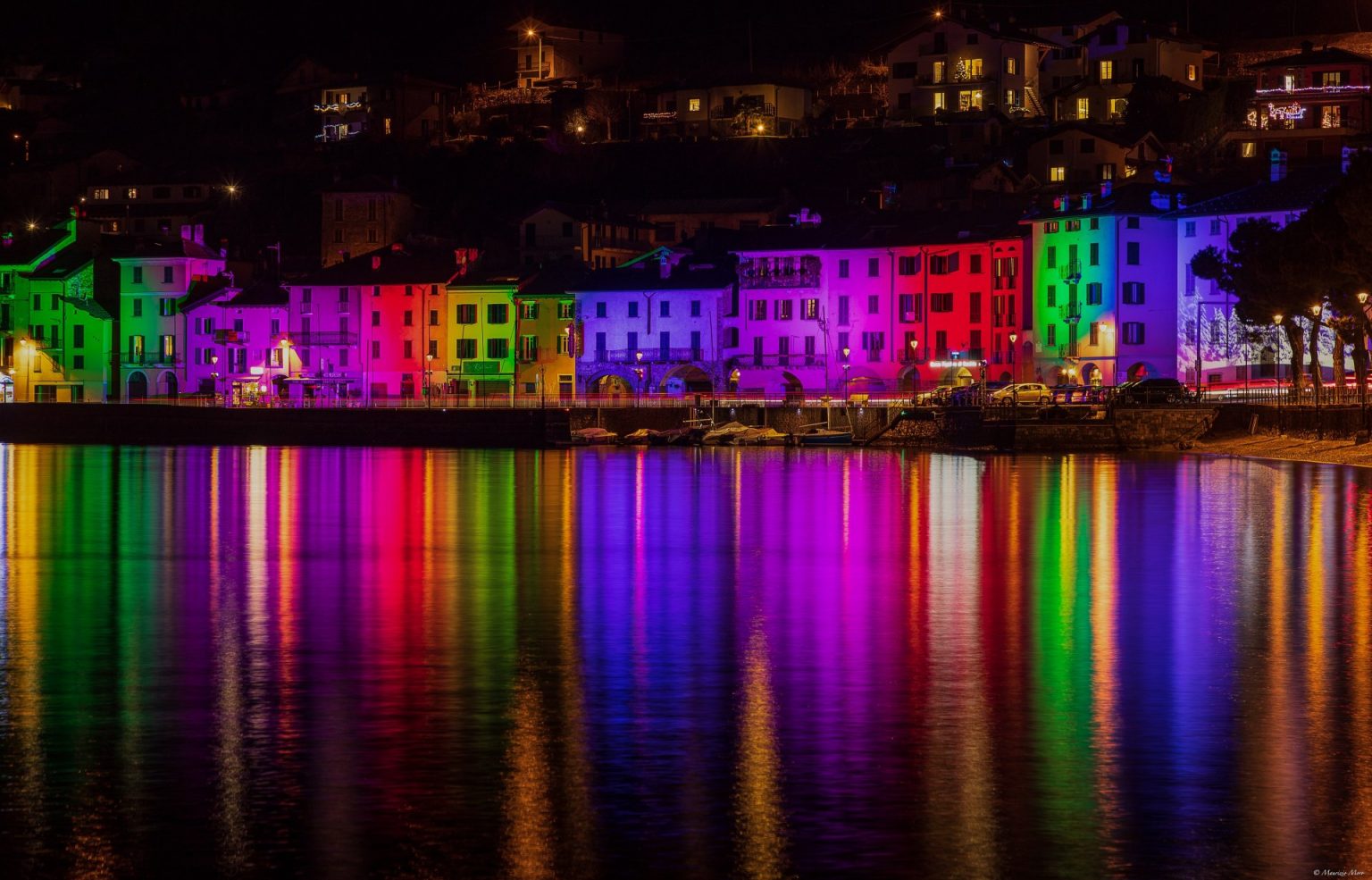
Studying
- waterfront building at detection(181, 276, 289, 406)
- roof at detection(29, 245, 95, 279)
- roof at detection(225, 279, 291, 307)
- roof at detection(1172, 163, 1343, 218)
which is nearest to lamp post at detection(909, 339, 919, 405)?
roof at detection(1172, 163, 1343, 218)

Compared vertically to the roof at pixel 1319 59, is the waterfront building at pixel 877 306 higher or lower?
lower

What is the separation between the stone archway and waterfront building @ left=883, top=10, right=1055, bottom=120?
4997 cm

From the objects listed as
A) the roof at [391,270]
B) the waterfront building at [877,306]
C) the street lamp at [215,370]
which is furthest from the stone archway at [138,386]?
the waterfront building at [877,306]

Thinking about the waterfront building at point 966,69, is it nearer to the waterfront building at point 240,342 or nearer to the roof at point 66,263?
the waterfront building at point 240,342

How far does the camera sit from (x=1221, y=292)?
308 feet

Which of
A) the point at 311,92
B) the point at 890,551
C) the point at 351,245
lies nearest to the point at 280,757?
the point at 890,551

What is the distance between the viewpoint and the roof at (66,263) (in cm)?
12062

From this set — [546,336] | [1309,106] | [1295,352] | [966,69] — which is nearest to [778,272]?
[546,336]

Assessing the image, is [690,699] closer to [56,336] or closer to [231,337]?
[231,337]

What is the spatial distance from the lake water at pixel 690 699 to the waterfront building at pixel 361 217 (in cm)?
7939

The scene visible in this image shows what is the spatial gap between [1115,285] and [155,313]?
54921 millimetres

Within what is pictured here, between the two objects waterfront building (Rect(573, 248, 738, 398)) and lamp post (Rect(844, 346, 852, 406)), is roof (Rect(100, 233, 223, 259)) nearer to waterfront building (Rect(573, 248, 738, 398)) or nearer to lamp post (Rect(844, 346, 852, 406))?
waterfront building (Rect(573, 248, 738, 398))

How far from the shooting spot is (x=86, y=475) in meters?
72.1

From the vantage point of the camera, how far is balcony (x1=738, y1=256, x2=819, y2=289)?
106 meters
